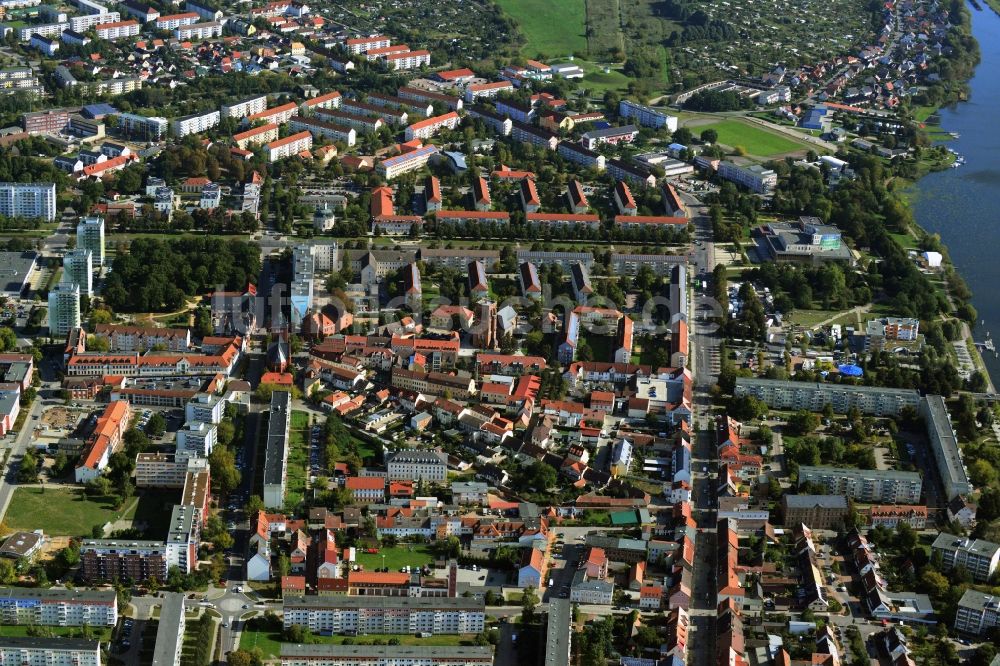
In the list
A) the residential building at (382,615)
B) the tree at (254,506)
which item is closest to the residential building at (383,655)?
the residential building at (382,615)

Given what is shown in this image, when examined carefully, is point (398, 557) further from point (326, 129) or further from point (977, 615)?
point (326, 129)

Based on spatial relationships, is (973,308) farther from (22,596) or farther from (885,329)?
(22,596)

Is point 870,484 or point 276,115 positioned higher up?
point 870,484

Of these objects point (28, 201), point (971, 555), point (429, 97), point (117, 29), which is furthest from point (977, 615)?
point (117, 29)

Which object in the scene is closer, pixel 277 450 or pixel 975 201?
pixel 277 450

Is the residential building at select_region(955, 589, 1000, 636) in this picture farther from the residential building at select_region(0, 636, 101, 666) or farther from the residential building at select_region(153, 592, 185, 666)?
the residential building at select_region(0, 636, 101, 666)

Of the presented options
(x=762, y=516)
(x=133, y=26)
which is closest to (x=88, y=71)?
(x=133, y=26)

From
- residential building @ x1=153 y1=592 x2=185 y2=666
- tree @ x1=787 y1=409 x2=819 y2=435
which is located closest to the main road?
tree @ x1=787 y1=409 x2=819 y2=435
